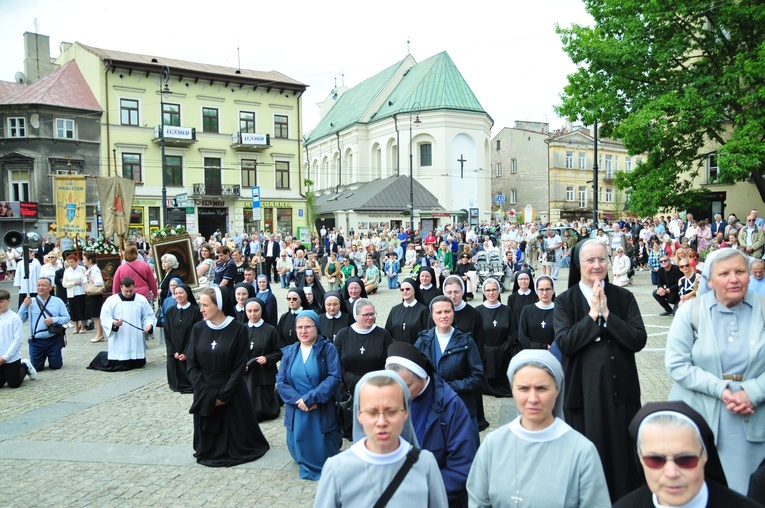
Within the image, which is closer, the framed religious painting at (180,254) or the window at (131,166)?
the framed religious painting at (180,254)

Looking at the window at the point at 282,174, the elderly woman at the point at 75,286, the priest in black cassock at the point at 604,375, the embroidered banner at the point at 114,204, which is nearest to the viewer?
the priest in black cassock at the point at 604,375

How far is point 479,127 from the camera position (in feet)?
184

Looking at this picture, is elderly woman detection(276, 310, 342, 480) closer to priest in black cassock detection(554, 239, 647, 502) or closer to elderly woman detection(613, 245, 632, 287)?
priest in black cassock detection(554, 239, 647, 502)

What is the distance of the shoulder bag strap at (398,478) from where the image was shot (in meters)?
2.74

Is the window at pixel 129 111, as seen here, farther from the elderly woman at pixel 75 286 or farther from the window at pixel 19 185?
the elderly woman at pixel 75 286

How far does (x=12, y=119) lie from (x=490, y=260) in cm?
3517

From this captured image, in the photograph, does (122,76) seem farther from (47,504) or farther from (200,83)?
(47,504)

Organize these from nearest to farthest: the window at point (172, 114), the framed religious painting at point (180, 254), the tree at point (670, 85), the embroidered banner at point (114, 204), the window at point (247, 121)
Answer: the framed religious painting at point (180, 254), the embroidered banner at point (114, 204), the tree at point (670, 85), the window at point (172, 114), the window at point (247, 121)

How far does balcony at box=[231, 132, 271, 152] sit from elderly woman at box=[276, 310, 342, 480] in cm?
4208

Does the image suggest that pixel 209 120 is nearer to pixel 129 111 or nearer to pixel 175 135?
pixel 175 135

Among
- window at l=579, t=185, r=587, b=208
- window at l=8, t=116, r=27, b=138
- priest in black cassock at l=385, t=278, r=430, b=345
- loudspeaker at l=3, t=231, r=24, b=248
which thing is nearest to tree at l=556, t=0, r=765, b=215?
priest in black cassock at l=385, t=278, r=430, b=345

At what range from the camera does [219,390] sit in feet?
21.1

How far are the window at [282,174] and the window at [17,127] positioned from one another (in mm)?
17569

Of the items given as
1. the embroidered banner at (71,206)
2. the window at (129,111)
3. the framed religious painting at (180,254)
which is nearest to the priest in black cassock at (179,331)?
the framed religious painting at (180,254)
